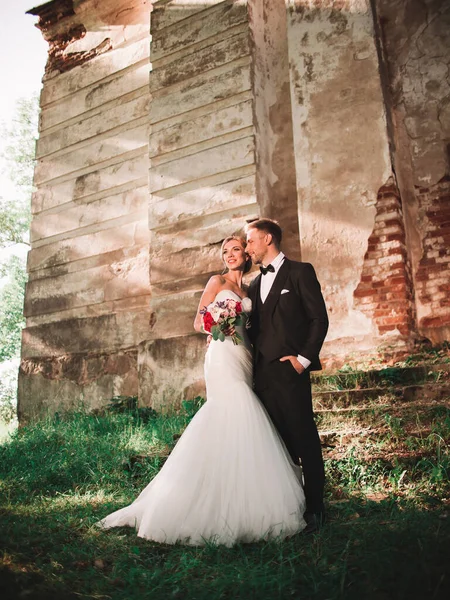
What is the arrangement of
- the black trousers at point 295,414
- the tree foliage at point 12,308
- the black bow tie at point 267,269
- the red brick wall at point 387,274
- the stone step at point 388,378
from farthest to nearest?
the tree foliage at point 12,308
the red brick wall at point 387,274
the stone step at point 388,378
the black bow tie at point 267,269
the black trousers at point 295,414

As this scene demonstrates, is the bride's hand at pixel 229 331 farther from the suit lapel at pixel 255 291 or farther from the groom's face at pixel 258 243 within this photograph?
the groom's face at pixel 258 243

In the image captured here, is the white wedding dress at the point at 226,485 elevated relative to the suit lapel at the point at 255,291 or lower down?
lower down

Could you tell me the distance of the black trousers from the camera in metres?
3.05

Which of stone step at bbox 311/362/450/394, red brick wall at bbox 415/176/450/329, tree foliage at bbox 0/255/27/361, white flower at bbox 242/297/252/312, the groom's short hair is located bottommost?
stone step at bbox 311/362/450/394

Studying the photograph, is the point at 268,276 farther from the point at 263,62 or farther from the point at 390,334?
the point at 263,62

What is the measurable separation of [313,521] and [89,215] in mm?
6862

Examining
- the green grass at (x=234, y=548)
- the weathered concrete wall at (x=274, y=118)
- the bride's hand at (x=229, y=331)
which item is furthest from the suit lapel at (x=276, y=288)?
the weathered concrete wall at (x=274, y=118)

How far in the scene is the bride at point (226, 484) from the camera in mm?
2908

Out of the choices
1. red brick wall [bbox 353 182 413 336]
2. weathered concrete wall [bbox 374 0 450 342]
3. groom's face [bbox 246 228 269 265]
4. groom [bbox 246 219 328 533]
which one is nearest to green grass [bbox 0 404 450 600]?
A: groom [bbox 246 219 328 533]

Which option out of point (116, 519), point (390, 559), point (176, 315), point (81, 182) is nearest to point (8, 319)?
point (81, 182)

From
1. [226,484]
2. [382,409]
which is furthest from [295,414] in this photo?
[382,409]

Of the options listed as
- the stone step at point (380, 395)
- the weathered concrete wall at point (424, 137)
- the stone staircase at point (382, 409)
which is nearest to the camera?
the stone staircase at point (382, 409)

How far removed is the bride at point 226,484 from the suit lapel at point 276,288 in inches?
18.1

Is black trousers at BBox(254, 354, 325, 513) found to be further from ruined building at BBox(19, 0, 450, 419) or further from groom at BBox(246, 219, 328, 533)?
ruined building at BBox(19, 0, 450, 419)
